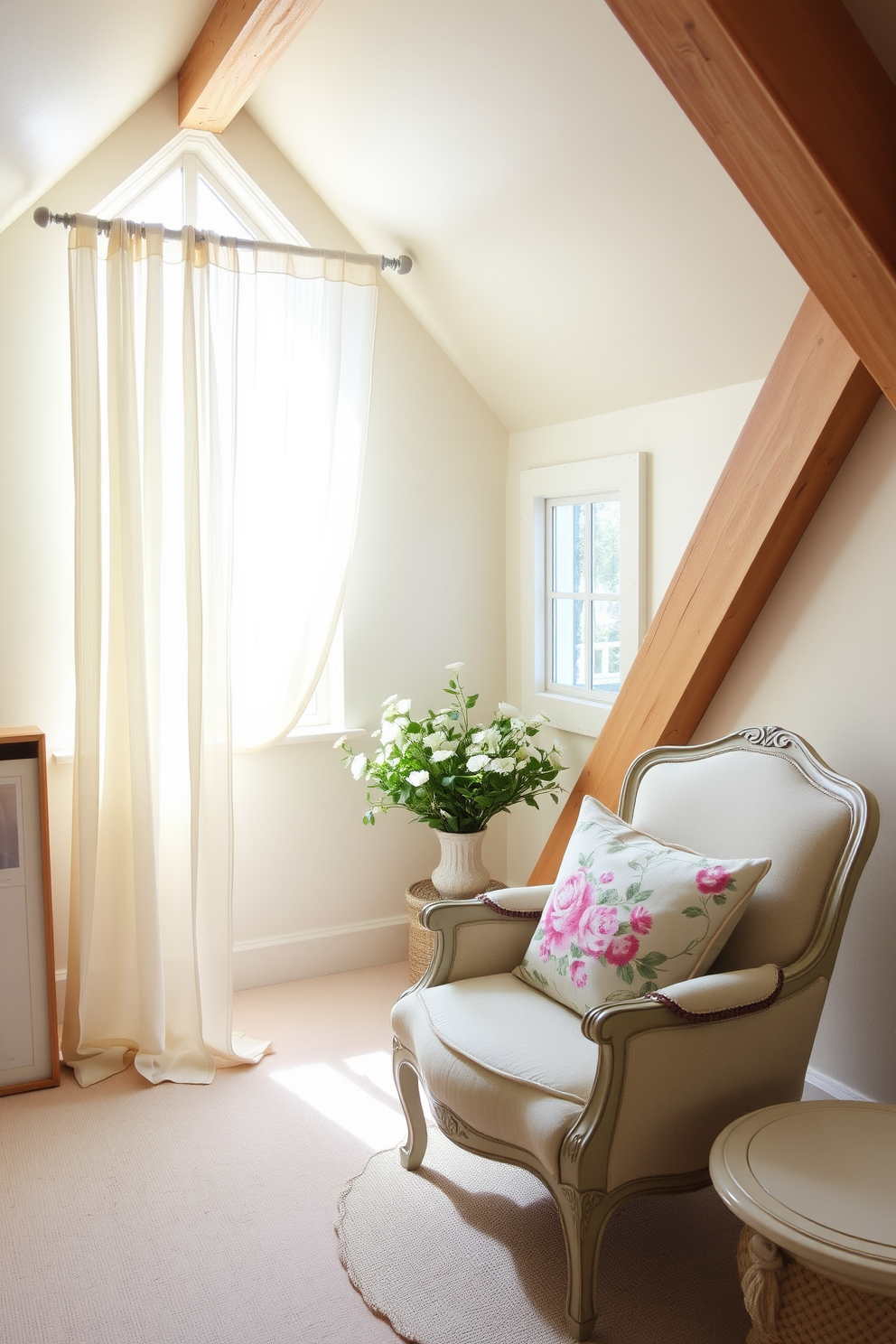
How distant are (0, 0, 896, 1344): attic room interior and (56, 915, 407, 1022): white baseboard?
0.06ft

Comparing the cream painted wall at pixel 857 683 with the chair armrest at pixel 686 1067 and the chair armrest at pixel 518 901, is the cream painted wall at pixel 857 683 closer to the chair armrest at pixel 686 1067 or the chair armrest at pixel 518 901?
the chair armrest at pixel 686 1067

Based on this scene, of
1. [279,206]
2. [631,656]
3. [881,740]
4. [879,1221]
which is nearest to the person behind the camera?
[879,1221]

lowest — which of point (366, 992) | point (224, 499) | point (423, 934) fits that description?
point (366, 992)

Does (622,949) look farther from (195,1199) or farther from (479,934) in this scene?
(195,1199)

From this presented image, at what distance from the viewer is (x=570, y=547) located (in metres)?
3.65

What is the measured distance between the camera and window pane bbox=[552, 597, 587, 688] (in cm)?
362

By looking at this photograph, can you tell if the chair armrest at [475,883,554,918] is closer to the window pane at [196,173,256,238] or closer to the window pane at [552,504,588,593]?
the window pane at [552,504,588,593]

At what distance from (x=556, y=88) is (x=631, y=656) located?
59.8 inches

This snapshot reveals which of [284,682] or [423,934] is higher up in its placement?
[284,682]

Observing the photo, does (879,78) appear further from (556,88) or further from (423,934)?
(423,934)

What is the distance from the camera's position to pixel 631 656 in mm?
3250

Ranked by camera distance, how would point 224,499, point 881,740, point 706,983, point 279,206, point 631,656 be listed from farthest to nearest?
point 279,206 → point 631,656 → point 224,499 → point 881,740 → point 706,983

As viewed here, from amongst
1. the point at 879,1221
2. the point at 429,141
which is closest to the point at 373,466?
the point at 429,141

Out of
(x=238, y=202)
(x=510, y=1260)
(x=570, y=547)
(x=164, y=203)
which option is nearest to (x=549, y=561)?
(x=570, y=547)
